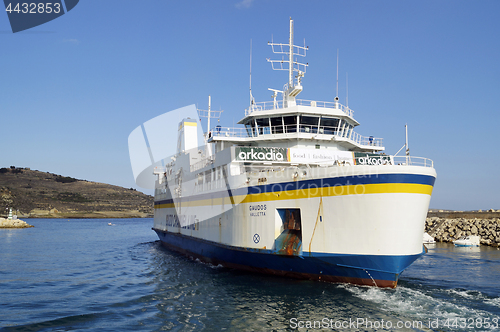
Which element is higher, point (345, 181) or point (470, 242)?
point (345, 181)

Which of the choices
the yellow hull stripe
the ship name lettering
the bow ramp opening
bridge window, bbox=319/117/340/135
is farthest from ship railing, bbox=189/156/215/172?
the bow ramp opening

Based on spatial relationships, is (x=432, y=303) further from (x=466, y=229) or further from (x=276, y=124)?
(x=466, y=229)

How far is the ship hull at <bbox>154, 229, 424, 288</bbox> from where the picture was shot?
11.9m

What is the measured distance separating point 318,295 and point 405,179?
5.00m

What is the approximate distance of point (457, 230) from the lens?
34.2 meters

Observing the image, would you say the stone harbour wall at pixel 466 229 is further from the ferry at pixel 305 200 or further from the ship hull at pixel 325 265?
the ship hull at pixel 325 265

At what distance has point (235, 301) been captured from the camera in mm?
11828

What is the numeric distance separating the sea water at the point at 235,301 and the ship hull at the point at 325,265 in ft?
1.05

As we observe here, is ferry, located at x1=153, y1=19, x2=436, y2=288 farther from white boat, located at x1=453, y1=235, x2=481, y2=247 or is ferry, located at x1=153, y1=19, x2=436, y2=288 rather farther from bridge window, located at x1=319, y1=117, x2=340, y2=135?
white boat, located at x1=453, y1=235, x2=481, y2=247

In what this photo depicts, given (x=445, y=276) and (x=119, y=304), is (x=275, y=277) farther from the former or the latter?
(x=445, y=276)

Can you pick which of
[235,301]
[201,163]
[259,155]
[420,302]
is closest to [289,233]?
[235,301]

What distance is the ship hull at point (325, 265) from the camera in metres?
11.9

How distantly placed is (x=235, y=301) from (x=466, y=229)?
1202 inches

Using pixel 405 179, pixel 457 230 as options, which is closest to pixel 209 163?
pixel 405 179
